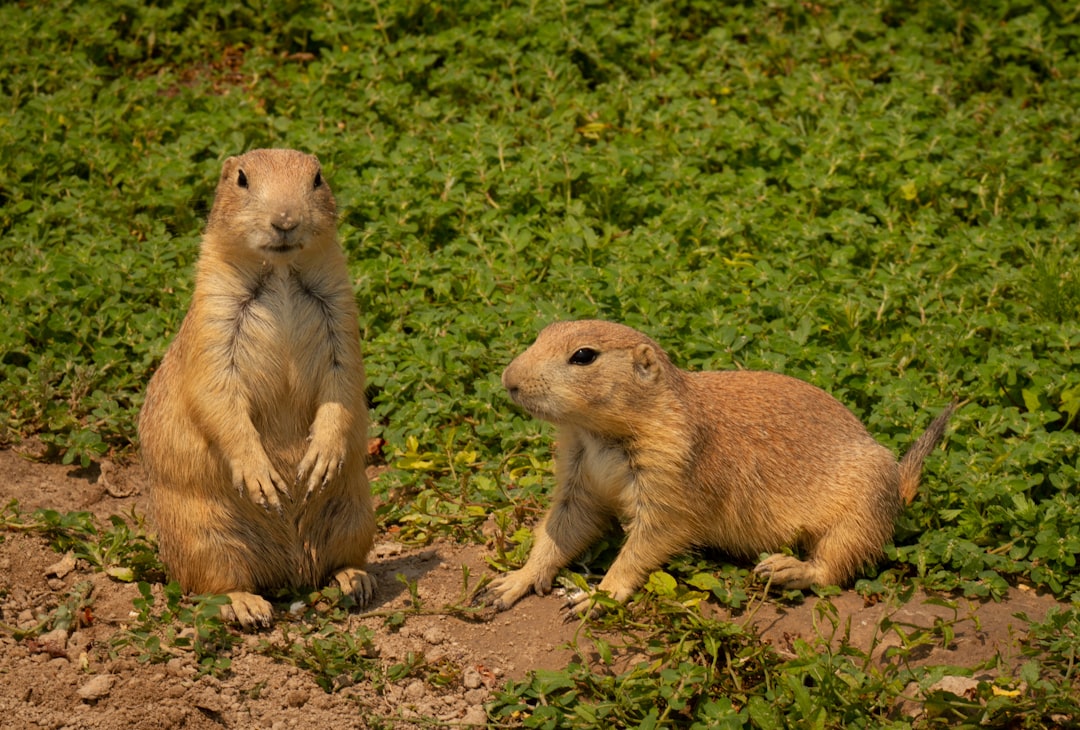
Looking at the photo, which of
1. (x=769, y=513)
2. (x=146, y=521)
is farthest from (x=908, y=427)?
(x=146, y=521)

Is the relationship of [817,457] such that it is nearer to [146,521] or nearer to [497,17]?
[146,521]

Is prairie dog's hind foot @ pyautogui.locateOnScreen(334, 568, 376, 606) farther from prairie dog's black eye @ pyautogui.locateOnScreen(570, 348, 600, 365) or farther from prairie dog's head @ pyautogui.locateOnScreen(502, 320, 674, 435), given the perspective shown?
prairie dog's black eye @ pyautogui.locateOnScreen(570, 348, 600, 365)

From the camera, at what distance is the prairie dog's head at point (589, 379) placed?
204 inches

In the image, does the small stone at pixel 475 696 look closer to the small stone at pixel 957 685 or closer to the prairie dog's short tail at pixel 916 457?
the small stone at pixel 957 685

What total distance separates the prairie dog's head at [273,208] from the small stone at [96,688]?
1.67m

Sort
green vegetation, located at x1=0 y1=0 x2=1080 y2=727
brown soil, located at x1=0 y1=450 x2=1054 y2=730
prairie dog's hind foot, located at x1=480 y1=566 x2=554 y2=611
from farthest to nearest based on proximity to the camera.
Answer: green vegetation, located at x1=0 y1=0 x2=1080 y2=727 < prairie dog's hind foot, located at x1=480 y1=566 x2=554 y2=611 < brown soil, located at x1=0 y1=450 x2=1054 y2=730

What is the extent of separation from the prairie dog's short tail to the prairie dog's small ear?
127cm

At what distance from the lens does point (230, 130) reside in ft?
27.5

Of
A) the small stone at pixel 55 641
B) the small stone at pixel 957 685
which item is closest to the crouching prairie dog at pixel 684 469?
the small stone at pixel 957 685

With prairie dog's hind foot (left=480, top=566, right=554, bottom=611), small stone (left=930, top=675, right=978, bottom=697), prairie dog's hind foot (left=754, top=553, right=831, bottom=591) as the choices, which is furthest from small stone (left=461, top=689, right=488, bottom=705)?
small stone (left=930, top=675, right=978, bottom=697)

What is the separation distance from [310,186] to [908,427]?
2982mm

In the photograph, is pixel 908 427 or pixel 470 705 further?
pixel 908 427

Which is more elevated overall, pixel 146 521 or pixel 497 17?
pixel 497 17

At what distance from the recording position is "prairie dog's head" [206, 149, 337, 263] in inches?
192
